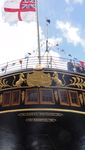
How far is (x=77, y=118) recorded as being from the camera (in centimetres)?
712

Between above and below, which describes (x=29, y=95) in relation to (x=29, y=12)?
below

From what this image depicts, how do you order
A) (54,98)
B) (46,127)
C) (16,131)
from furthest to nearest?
(16,131) < (46,127) < (54,98)

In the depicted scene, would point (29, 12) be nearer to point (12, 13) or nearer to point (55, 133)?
point (12, 13)

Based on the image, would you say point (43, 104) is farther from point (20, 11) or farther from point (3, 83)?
point (20, 11)

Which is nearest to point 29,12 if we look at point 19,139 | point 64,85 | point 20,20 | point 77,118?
point 20,20

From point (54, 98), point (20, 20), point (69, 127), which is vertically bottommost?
point (69, 127)

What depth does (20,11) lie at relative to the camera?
870 centimetres

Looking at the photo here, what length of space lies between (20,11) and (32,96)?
4877mm

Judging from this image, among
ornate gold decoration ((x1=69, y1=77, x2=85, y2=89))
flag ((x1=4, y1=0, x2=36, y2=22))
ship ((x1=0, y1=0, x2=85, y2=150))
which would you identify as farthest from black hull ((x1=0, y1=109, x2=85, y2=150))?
flag ((x1=4, y1=0, x2=36, y2=22))

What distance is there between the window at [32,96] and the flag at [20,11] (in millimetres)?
4175

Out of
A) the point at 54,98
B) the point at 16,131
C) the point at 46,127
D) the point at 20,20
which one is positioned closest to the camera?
the point at 54,98

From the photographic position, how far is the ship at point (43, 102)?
6824 mm

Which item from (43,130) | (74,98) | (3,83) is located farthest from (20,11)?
(43,130)

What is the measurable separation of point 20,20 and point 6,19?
804 millimetres
